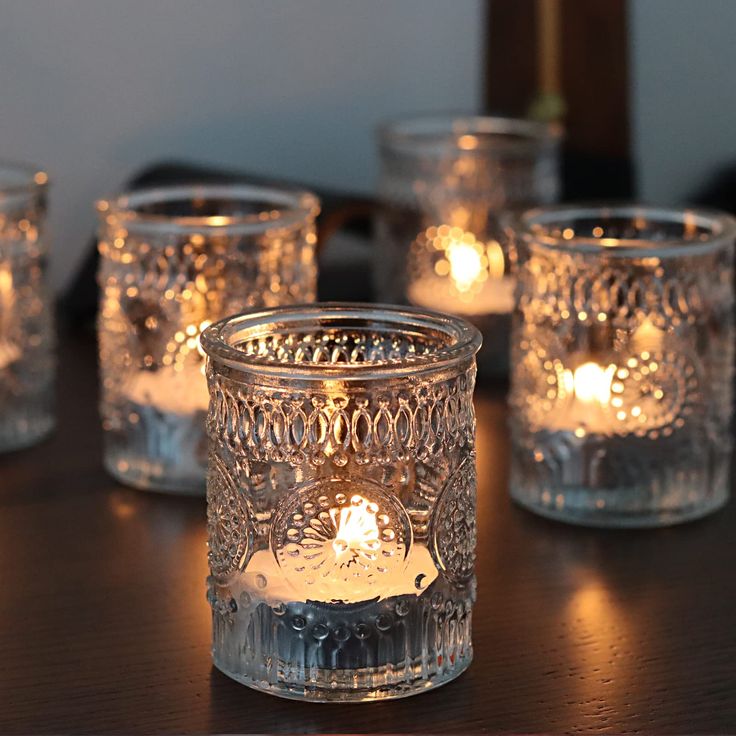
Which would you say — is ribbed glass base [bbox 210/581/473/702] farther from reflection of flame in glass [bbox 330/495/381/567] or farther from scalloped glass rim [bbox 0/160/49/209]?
scalloped glass rim [bbox 0/160/49/209]

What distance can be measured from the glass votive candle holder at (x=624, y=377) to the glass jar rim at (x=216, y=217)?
0.51ft

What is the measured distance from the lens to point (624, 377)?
84 centimetres

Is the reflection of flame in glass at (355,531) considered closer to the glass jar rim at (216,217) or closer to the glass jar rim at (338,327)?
the glass jar rim at (338,327)

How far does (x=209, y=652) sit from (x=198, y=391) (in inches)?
10.8

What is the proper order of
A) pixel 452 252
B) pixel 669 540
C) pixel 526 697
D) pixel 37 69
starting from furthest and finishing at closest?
1. pixel 37 69
2. pixel 452 252
3. pixel 669 540
4. pixel 526 697

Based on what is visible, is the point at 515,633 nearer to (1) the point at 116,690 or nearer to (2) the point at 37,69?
(1) the point at 116,690

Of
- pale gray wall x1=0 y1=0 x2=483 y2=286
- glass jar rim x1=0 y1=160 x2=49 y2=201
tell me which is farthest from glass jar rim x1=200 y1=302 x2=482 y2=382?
pale gray wall x1=0 y1=0 x2=483 y2=286

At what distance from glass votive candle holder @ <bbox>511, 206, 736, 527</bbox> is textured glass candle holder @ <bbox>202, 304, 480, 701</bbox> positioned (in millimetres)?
212

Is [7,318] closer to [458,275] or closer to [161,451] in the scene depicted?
[161,451]

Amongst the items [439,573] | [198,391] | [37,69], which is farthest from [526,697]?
[37,69]

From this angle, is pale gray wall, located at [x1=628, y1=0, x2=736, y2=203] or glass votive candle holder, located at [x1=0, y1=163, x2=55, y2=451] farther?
pale gray wall, located at [x1=628, y1=0, x2=736, y2=203]

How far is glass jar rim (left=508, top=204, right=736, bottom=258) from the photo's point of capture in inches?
32.3

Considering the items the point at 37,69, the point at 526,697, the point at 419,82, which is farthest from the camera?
the point at 419,82

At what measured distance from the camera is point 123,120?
1397 mm
